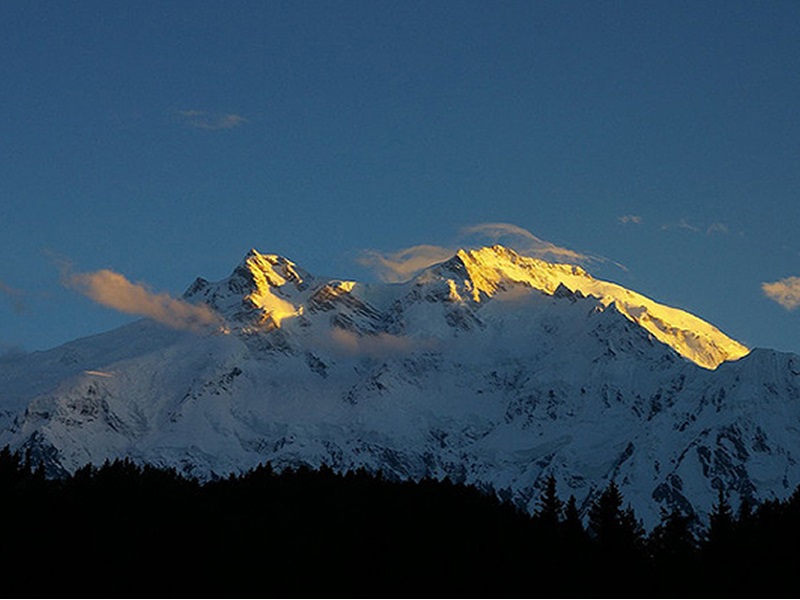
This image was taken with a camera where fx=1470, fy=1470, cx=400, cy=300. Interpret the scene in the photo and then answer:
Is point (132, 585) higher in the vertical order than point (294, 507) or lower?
lower

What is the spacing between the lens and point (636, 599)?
267 ft

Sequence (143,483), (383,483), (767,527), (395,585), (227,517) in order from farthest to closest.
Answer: (383,483) → (143,483) → (227,517) → (767,527) → (395,585)

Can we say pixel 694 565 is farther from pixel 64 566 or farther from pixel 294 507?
pixel 294 507

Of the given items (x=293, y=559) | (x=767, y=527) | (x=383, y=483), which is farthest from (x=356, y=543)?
(x=383, y=483)

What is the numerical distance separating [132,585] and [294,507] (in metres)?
37.1

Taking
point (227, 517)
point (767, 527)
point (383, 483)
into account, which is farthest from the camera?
point (383, 483)

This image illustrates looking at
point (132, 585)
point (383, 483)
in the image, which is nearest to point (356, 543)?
point (132, 585)

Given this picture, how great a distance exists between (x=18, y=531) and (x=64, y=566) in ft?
16.9

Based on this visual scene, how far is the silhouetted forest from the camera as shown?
271 feet

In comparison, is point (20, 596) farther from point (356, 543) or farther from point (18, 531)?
point (356, 543)

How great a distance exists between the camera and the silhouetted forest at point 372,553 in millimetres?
82625

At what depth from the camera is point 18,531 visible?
90.9m

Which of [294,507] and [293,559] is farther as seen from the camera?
[294,507]

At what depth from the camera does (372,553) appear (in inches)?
3568
